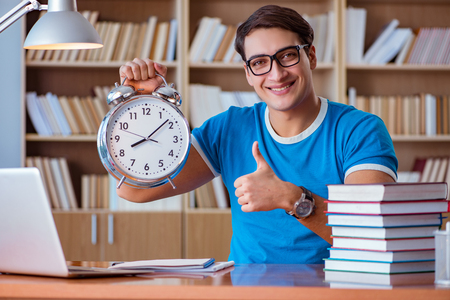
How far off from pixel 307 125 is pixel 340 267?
683mm

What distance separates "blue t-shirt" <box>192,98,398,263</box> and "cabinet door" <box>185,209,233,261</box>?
1096mm

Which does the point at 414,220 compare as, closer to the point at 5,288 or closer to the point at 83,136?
the point at 5,288

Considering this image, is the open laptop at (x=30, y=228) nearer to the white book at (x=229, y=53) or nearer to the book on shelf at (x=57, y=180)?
the book on shelf at (x=57, y=180)

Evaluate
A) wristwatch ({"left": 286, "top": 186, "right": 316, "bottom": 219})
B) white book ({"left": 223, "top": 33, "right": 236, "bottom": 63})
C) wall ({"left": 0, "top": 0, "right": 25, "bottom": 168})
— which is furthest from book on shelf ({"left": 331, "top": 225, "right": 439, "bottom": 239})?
wall ({"left": 0, "top": 0, "right": 25, "bottom": 168})

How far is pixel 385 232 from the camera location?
3.21 feet

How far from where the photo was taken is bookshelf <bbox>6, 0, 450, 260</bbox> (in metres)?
2.78

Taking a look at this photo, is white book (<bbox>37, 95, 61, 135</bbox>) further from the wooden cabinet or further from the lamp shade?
the lamp shade

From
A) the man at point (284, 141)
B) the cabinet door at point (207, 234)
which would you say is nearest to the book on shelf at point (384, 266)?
the man at point (284, 141)

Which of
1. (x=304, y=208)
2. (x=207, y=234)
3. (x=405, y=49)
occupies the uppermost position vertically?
(x=405, y=49)

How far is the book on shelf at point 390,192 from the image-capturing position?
98 cm

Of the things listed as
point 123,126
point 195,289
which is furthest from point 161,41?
point 195,289

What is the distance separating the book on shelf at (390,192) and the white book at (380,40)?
2.04 metres

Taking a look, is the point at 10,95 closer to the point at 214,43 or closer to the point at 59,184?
the point at 59,184

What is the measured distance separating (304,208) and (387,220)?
1.01 ft
